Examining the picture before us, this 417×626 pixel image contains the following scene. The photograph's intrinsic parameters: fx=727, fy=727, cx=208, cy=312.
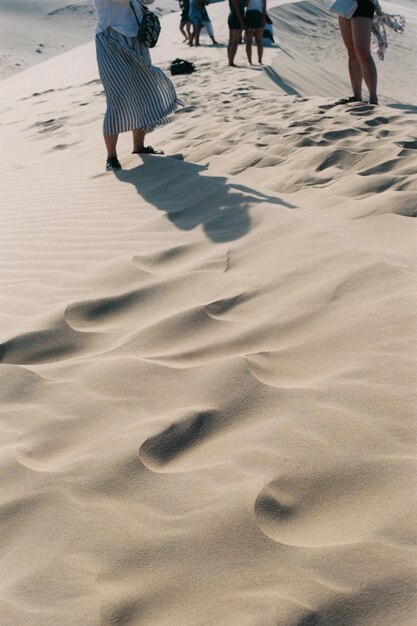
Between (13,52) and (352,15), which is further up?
(352,15)

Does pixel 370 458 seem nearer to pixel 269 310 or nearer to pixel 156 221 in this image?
pixel 269 310

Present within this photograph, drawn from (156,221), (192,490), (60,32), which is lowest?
(60,32)

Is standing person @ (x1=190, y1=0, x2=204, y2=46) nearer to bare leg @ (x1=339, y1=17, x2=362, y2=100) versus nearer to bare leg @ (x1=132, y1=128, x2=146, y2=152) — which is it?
bare leg @ (x1=339, y1=17, x2=362, y2=100)

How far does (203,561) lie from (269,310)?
1232 mm

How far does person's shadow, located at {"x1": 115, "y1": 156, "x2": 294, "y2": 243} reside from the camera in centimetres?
366

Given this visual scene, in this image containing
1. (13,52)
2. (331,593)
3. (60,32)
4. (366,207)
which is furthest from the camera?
(60,32)

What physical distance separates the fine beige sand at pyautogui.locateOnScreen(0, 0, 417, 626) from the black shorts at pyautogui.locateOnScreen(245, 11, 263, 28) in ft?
25.8

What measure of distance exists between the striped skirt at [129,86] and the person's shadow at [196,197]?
0.37 meters

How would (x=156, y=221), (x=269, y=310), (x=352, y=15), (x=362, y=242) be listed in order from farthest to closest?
(x=352, y=15), (x=156, y=221), (x=362, y=242), (x=269, y=310)

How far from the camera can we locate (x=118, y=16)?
204 inches

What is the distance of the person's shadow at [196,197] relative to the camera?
366cm

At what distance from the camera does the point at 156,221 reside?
12.9 feet

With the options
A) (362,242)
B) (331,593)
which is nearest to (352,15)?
(362,242)

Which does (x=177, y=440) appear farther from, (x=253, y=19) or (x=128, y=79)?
(x=253, y=19)
